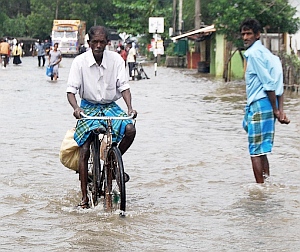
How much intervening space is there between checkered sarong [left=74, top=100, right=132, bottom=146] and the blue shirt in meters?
1.62

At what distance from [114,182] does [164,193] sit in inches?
55.6

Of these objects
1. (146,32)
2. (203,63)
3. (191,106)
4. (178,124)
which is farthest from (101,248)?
(146,32)

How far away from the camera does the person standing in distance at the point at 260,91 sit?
8461 mm

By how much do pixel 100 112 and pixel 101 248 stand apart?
5.02 feet

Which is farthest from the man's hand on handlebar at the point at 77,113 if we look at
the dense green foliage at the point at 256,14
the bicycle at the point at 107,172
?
the dense green foliage at the point at 256,14

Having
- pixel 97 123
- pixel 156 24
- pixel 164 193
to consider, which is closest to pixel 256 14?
pixel 156 24

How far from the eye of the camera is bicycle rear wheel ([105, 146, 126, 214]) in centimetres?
710

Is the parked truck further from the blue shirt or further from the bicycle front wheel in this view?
the bicycle front wheel

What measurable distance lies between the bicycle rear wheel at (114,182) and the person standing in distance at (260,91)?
5.97ft

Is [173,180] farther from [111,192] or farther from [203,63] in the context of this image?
[203,63]

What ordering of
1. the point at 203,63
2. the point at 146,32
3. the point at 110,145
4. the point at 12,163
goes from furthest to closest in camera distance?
the point at 146,32
the point at 203,63
the point at 12,163
the point at 110,145

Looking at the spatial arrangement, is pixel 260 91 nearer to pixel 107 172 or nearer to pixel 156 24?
pixel 107 172

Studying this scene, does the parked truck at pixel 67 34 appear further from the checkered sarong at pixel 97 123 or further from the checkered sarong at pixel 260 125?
the checkered sarong at pixel 97 123

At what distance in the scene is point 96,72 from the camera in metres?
7.48
